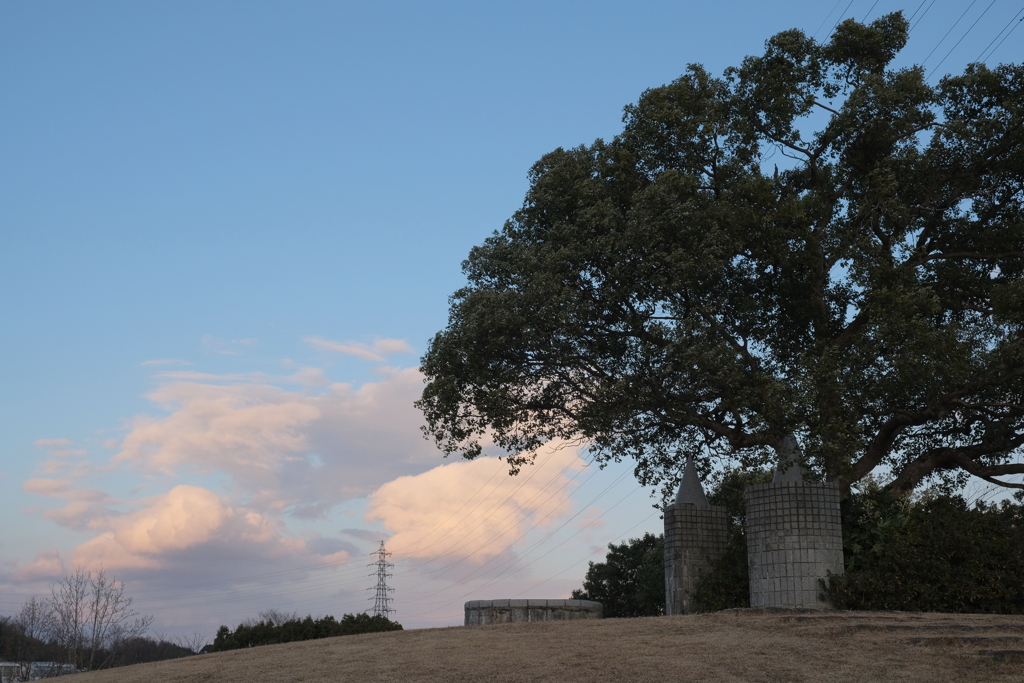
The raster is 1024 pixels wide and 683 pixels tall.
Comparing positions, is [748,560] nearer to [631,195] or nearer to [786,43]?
[631,195]

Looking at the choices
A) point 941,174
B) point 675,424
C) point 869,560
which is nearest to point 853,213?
point 941,174

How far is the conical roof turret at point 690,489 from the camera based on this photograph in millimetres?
25750

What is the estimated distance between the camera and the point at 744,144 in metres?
25.1

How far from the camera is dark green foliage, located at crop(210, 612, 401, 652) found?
27000 millimetres

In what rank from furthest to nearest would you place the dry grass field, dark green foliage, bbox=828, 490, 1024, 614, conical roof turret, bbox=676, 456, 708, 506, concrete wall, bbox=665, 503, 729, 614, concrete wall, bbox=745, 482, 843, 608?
conical roof turret, bbox=676, 456, 708, 506 → concrete wall, bbox=665, 503, 729, 614 → concrete wall, bbox=745, 482, 843, 608 → dark green foliage, bbox=828, 490, 1024, 614 → the dry grass field

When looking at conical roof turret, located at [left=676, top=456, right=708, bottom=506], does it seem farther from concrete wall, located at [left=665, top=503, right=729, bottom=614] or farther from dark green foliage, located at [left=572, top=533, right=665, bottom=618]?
dark green foliage, located at [left=572, top=533, right=665, bottom=618]

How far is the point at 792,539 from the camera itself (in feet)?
71.7

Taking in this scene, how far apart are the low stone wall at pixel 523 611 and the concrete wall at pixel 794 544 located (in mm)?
4574

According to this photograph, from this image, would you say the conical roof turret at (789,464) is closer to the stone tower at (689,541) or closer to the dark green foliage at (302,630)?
the stone tower at (689,541)

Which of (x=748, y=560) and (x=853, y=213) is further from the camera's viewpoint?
(x=853, y=213)

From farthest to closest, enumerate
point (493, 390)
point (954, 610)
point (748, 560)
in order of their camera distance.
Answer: point (493, 390) → point (748, 560) → point (954, 610)

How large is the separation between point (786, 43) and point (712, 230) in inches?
264

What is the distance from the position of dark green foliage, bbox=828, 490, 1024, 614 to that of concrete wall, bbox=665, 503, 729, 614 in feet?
12.8

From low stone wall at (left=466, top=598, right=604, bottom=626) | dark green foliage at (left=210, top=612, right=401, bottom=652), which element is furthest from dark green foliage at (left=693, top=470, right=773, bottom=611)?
dark green foliage at (left=210, top=612, right=401, bottom=652)
